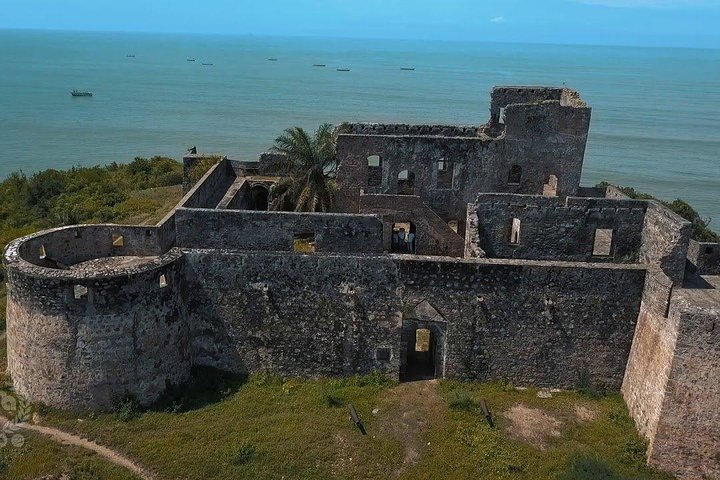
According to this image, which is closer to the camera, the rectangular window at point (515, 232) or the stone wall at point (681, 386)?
the stone wall at point (681, 386)

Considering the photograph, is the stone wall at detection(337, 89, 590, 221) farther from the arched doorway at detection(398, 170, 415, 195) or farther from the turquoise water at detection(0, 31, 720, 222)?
the turquoise water at detection(0, 31, 720, 222)

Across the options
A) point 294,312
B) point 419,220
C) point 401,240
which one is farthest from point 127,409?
point 401,240

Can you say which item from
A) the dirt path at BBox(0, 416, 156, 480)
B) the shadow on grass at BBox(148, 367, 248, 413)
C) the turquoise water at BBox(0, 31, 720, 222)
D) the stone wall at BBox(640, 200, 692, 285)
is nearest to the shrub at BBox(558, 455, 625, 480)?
the stone wall at BBox(640, 200, 692, 285)

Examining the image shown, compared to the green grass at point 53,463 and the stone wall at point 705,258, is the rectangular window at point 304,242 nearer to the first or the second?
the green grass at point 53,463

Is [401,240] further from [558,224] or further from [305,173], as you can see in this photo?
[558,224]

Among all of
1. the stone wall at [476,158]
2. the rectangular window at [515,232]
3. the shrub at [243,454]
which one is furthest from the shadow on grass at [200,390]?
the rectangular window at [515,232]

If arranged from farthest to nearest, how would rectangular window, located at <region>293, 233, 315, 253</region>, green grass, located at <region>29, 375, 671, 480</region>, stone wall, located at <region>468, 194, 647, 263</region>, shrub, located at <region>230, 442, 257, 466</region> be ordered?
rectangular window, located at <region>293, 233, 315, 253</region> → stone wall, located at <region>468, 194, 647, 263</region> → shrub, located at <region>230, 442, 257, 466</region> → green grass, located at <region>29, 375, 671, 480</region>

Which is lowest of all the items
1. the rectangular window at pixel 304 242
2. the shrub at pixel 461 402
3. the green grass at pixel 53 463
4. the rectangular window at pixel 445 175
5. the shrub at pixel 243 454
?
the green grass at pixel 53 463
